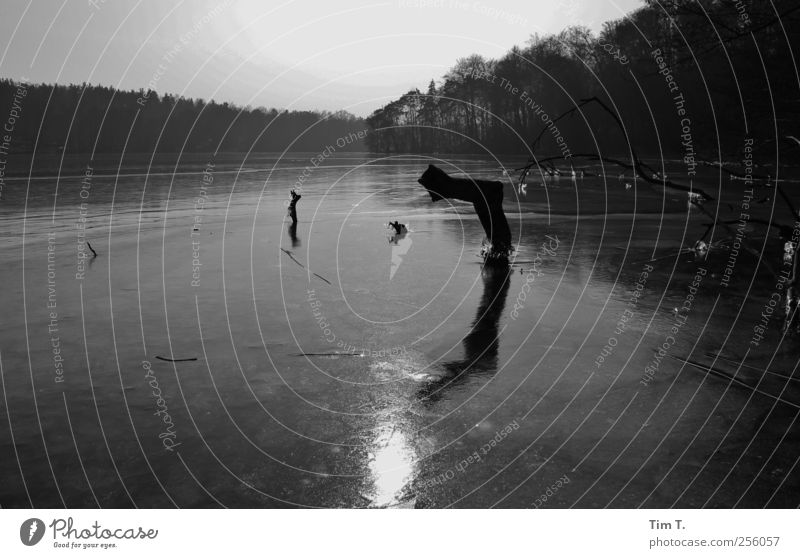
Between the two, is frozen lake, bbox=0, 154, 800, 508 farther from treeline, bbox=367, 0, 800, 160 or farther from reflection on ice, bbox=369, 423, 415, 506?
treeline, bbox=367, 0, 800, 160

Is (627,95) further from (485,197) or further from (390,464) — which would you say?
(390,464)

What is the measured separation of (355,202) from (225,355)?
22.5 m

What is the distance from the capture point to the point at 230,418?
6.31 meters

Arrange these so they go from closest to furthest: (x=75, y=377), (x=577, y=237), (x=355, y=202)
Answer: (x=75, y=377) → (x=577, y=237) → (x=355, y=202)

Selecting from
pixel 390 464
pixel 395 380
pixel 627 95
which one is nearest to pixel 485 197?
pixel 395 380

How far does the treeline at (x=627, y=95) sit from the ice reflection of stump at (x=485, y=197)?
5616 mm

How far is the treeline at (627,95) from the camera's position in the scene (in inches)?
1248

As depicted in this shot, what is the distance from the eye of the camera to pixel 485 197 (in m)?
14.5

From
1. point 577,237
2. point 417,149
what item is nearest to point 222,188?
point 577,237

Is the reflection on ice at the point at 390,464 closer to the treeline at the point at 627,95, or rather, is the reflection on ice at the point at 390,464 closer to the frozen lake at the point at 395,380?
the frozen lake at the point at 395,380

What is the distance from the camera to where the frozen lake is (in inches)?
198

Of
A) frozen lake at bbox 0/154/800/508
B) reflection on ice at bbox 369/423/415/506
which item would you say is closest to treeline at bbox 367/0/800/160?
frozen lake at bbox 0/154/800/508

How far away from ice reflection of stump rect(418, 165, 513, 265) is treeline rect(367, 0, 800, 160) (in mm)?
5616

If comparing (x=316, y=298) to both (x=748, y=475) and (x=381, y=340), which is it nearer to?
(x=381, y=340)
